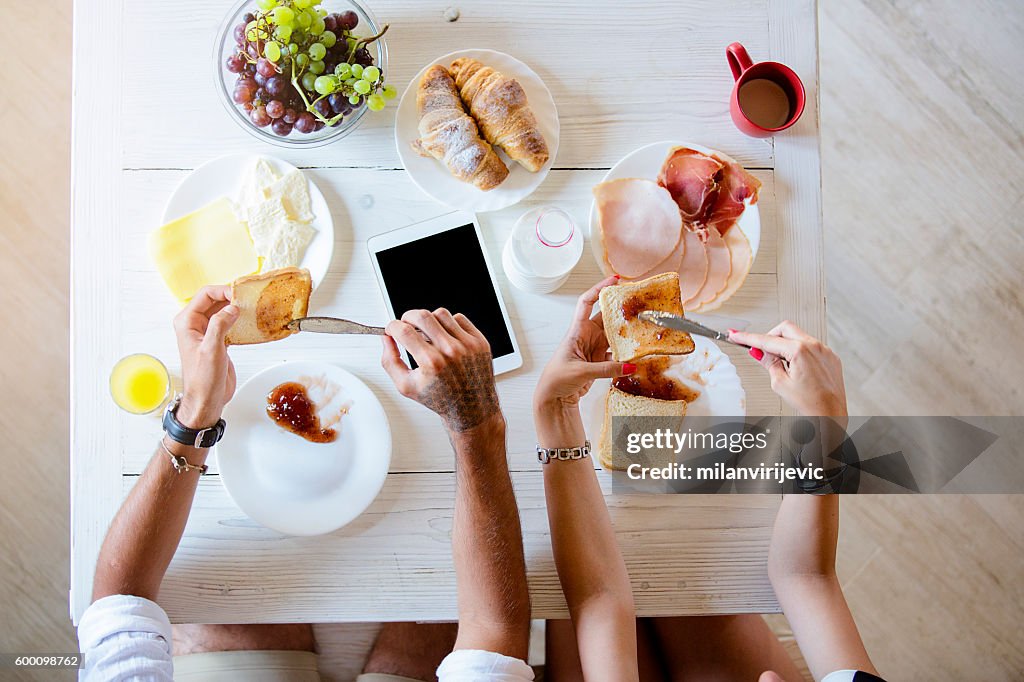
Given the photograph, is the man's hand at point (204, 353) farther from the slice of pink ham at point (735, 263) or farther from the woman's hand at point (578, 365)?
the slice of pink ham at point (735, 263)

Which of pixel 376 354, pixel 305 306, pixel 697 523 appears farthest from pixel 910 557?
pixel 305 306

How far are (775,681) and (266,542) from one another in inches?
31.1

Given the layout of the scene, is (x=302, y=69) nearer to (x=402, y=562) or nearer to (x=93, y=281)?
(x=93, y=281)

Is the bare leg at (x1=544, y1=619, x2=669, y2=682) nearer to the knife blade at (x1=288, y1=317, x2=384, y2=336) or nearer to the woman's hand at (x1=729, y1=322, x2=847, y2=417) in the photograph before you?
the woman's hand at (x1=729, y1=322, x2=847, y2=417)

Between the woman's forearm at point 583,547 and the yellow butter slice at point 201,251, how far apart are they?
1.77ft

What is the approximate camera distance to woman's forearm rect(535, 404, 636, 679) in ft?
3.61

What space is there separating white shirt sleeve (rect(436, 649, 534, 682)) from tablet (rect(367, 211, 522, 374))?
1.39 feet

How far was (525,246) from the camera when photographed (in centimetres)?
114

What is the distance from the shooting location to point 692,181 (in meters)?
1.16

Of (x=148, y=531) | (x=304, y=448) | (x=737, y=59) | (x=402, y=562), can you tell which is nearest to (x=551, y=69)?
(x=737, y=59)

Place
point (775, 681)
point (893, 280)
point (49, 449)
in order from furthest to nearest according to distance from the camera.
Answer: point (893, 280) < point (49, 449) < point (775, 681)

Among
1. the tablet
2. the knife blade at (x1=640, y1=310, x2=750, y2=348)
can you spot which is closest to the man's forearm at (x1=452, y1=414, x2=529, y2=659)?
the tablet

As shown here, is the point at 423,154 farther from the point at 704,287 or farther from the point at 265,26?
the point at 704,287

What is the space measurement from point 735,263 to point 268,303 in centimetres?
75
